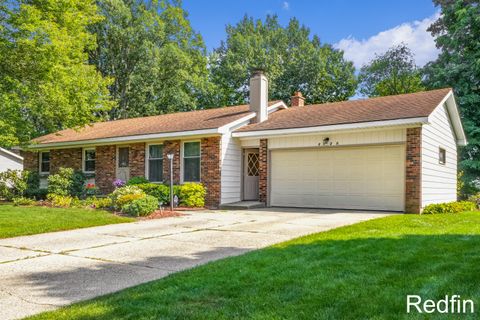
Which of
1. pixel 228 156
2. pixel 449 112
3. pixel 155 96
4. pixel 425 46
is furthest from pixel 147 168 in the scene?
pixel 425 46

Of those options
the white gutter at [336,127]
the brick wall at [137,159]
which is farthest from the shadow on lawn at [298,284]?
the brick wall at [137,159]

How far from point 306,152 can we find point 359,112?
2203mm

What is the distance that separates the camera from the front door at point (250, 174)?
15.8 metres

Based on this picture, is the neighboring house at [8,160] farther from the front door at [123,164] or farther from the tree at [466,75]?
the tree at [466,75]

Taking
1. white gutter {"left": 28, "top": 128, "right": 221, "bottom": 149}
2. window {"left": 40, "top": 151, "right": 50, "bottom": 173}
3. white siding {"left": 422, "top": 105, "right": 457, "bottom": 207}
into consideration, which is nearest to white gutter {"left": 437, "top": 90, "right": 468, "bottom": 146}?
white siding {"left": 422, "top": 105, "right": 457, "bottom": 207}

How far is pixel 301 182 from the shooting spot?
46.3 ft

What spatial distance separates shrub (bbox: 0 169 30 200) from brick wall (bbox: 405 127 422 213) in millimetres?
14980

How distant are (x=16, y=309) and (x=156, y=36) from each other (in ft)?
100.0

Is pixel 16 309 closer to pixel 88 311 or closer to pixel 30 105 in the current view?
pixel 88 311

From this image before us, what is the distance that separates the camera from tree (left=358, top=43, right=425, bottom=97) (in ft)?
117

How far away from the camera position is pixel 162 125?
17.6 meters

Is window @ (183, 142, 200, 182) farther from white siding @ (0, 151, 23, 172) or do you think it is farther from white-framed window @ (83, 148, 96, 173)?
white siding @ (0, 151, 23, 172)

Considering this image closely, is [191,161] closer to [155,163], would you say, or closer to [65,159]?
[155,163]

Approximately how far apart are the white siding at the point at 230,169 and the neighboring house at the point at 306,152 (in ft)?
0.12
